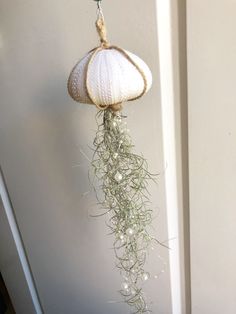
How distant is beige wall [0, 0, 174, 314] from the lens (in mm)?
640

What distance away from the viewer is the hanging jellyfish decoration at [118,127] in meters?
0.49

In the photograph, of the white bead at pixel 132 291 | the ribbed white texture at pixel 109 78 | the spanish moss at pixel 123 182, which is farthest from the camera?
the white bead at pixel 132 291

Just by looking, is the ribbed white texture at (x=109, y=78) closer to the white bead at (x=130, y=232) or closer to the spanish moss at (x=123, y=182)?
the spanish moss at (x=123, y=182)

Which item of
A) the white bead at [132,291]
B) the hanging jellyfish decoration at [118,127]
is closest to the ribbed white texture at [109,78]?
the hanging jellyfish decoration at [118,127]

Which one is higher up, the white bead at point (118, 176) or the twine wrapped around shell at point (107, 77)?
the twine wrapped around shell at point (107, 77)

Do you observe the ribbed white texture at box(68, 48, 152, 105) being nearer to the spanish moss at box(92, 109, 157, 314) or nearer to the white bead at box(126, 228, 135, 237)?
the spanish moss at box(92, 109, 157, 314)

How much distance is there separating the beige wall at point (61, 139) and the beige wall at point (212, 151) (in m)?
0.07

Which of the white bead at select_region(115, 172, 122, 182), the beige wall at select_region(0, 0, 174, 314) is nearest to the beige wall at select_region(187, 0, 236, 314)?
the beige wall at select_region(0, 0, 174, 314)

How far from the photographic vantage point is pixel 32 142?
823 millimetres

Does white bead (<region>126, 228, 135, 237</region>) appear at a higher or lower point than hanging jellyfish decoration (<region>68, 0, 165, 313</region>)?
lower

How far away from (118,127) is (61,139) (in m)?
0.25

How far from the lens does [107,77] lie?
0.48m

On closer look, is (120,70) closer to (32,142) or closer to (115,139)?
(115,139)

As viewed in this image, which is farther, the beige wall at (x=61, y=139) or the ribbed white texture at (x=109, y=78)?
the beige wall at (x=61, y=139)
